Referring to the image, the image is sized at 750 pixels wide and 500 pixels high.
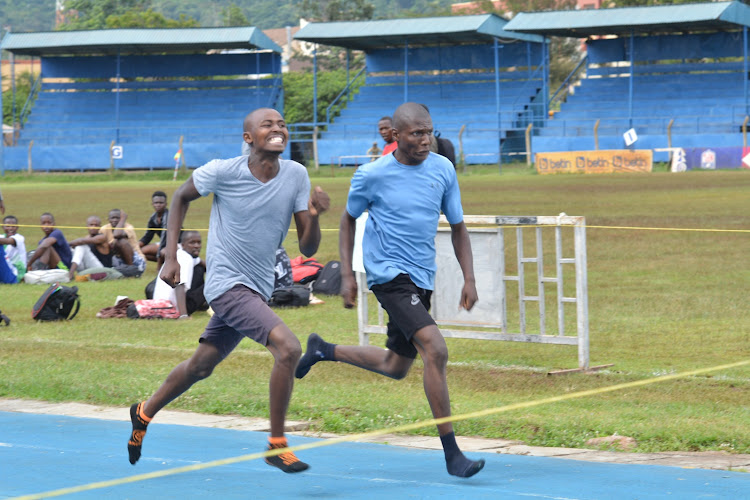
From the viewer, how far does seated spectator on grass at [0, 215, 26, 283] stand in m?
16.1

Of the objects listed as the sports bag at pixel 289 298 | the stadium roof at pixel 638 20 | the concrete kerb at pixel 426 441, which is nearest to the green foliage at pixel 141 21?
the stadium roof at pixel 638 20

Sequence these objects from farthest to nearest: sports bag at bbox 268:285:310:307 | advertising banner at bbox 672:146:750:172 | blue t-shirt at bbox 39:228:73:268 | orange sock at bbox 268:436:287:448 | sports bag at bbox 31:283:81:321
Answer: advertising banner at bbox 672:146:750:172 < blue t-shirt at bbox 39:228:73:268 < sports bag at bbox 268:285:310:307 < sports bag at bbox 31:283:81:321 < orange sock at bbox 268:436:287:448

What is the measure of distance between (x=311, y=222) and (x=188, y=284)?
6.67 metres

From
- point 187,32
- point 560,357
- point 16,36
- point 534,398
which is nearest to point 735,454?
point 534,398

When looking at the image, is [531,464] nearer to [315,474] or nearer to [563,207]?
[315,474]

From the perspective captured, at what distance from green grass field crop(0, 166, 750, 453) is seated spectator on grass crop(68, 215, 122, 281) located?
58 cm

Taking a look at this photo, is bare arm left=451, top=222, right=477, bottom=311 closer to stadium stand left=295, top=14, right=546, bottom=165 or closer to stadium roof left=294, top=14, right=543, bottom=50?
stadium stand left=295, top=14, right=546, bottom=165

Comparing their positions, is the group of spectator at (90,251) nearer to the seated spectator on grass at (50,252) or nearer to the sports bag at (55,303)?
the seated spectator on grass at (50,252)

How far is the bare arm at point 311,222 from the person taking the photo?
19.1 ft

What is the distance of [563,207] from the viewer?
25891 millimetres

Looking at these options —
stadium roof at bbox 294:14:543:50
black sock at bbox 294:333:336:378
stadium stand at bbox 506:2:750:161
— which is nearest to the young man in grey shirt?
black sock at bbox 294:333:336:378

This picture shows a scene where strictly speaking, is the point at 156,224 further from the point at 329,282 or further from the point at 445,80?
the point at 445,80

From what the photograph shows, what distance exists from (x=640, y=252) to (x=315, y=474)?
40.3 feet

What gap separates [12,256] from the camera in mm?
16547
